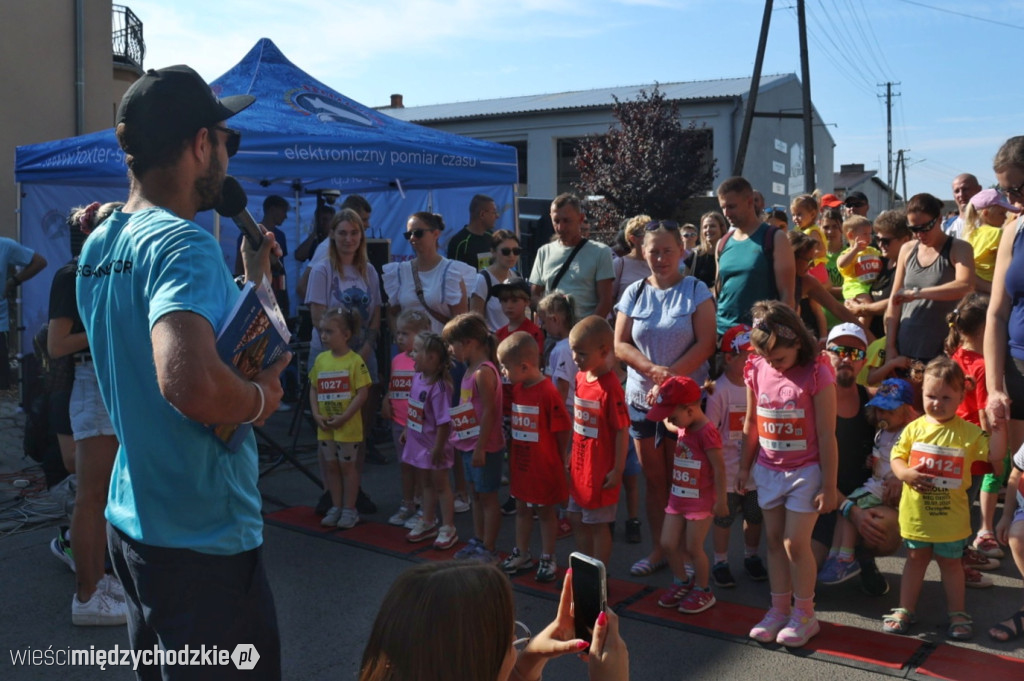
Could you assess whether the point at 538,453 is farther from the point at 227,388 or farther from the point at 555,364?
the point at 227,388

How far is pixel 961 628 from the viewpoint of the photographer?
3.86 m

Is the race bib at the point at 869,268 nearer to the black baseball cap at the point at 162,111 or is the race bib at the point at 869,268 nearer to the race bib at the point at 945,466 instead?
the race bib at the point at 945,466

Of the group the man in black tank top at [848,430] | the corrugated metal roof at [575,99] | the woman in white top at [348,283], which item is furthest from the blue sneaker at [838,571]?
the corrugated metal roof at [575,99]

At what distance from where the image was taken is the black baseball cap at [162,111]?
194 centimetres

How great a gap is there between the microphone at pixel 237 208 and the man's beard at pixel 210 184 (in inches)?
1.0

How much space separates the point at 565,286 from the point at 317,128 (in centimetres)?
292

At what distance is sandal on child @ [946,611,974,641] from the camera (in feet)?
12.6

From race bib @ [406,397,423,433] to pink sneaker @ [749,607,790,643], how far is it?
2395mm

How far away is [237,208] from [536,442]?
2.72m

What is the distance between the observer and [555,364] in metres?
5.46

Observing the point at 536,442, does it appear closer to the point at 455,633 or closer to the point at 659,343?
the point at 659,343

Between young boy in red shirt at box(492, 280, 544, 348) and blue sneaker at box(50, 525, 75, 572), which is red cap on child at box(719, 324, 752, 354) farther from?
blue sneaker at box(50, 525, 75, 572)

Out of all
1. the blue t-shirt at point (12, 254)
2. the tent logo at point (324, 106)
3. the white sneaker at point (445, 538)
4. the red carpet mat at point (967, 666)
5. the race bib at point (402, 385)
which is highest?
the tent logo at point (324, 106)

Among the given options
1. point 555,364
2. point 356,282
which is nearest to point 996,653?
point 555,364
